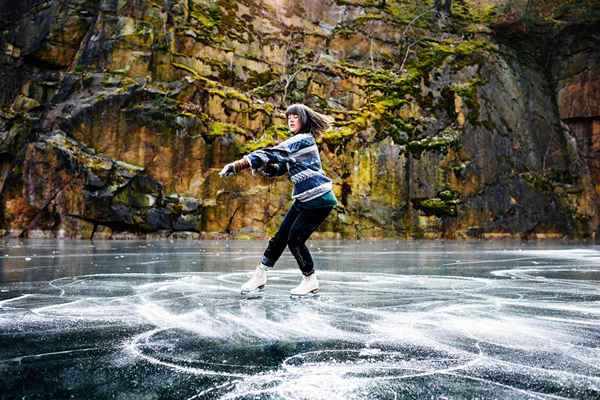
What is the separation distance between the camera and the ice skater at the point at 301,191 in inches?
169

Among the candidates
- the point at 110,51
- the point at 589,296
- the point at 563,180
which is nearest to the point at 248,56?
the point at 110,51

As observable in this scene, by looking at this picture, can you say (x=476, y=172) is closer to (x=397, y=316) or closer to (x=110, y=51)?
(x=110, y=51)

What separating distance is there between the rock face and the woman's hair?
18975 millimetres

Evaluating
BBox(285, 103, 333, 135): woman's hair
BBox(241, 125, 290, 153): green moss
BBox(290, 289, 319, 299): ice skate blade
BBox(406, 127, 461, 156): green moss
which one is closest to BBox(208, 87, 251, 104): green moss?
BBox(241, 125, 290, 153): green moss

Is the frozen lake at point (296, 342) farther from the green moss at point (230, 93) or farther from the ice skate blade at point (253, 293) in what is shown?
the green moss at point (230, 93)

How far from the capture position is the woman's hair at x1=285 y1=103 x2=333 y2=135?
446 cm

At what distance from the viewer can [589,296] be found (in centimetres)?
421

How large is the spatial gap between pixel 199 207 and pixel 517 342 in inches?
852

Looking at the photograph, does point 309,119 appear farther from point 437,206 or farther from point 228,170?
point 437,206

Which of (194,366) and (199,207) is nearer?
(194,366)

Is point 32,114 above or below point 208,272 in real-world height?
above

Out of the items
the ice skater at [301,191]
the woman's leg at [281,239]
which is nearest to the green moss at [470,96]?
the ice skater at [301,191]

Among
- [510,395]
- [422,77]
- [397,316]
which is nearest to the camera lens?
[510,395]

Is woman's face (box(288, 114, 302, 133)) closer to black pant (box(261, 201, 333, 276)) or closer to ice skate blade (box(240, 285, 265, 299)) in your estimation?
black pant (box(261, 201, 333, 276))
